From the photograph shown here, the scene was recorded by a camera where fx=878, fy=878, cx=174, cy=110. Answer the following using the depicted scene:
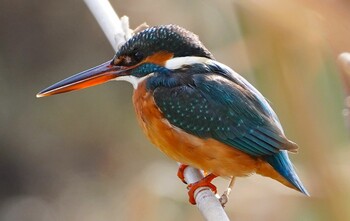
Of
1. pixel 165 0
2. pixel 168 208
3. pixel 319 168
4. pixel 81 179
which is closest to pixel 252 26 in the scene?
Answer: pixel 319 168

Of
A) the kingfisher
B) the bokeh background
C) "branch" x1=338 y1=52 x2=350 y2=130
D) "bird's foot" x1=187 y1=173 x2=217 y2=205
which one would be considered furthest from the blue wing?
the bokeh background

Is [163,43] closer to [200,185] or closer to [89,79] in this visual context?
[89,79]

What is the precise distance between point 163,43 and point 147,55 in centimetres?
5

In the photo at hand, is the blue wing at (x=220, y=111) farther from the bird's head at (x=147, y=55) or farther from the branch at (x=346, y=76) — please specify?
the branch at (x=346, y=76)

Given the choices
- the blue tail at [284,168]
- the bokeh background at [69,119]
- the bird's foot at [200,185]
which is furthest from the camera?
the bokeh background at [69,119]

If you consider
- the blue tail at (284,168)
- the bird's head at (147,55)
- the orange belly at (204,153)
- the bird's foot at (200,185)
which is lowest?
the blue tail at (284,168)

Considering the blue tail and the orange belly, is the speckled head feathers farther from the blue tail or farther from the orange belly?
the blue tail

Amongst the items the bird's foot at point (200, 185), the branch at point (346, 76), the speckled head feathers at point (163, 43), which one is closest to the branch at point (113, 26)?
the bird's foot at point (200, 185)

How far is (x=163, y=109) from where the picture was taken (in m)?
2.21

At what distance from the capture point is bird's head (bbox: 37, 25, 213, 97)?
2.23m

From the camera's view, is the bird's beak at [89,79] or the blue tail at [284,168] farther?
the bird's beak at [89,79]

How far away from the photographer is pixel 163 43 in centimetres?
223

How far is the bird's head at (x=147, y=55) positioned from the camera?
7.32 ft

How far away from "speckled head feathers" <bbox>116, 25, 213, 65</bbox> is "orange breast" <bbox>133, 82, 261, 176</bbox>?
0.15 metres
